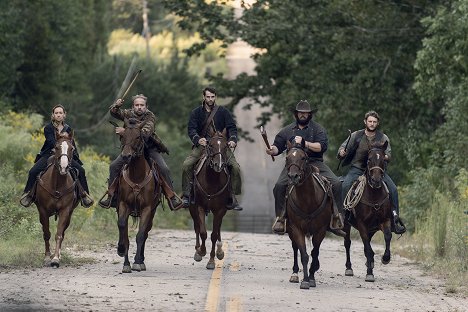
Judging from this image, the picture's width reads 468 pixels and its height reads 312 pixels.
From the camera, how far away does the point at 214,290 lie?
18.2 meters

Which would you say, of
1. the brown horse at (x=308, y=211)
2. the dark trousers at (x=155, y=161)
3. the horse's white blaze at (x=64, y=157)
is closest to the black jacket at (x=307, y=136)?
the brown horse at (x=308, y=211)

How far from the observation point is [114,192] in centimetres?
2175

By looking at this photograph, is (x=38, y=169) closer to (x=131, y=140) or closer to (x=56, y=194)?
(x=56, y=194)

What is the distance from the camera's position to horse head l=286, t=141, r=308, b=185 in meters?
19.1

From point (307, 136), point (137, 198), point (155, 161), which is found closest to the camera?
point (307, 136)

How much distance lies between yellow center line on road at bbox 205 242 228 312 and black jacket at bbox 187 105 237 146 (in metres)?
2.30

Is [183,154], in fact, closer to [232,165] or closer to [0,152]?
[0,152]

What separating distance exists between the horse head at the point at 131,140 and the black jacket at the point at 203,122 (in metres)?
2.04

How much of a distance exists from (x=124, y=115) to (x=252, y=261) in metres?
4.45

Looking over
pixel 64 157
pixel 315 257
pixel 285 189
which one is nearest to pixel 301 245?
pixel 315 257

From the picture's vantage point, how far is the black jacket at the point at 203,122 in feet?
75.0

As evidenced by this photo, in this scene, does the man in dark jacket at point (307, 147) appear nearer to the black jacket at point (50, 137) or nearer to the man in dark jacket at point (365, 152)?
the man in dark jacket at point (365, 152)

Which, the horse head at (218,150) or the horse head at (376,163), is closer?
the horse head at (376,163)

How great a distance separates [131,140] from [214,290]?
11.6ft
